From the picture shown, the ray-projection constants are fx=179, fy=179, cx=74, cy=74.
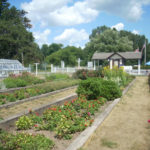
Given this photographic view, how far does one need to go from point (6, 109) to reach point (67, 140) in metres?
3.92

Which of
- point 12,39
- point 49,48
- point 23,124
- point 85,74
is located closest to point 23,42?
point 12,39

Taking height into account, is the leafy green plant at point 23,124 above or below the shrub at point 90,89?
below

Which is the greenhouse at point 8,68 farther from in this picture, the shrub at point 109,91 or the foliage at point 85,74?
the shrub at point 109,91

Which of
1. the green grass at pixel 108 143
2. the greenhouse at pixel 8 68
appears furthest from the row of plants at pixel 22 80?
the green grass at pixel 108 143

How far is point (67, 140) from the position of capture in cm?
398

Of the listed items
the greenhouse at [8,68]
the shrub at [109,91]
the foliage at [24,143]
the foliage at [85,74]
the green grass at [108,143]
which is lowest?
the green grass at [108,143]

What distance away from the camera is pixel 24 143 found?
3.48 m

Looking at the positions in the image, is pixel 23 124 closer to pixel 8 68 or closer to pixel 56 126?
pixel 56 126

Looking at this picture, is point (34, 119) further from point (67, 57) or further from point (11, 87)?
point (67, 57)

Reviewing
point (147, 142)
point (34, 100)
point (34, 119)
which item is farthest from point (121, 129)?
point (34, 100)

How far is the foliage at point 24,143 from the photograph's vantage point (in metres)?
3.35

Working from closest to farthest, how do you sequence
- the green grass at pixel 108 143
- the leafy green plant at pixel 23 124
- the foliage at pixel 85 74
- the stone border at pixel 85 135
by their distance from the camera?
1. the stone border at pixel 85 135
2. the green grass at pixel 108 143
3. the leafy green plant at pixel 23 124
4. the foliage at pixel 85 74

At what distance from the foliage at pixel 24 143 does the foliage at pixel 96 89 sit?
452 cm

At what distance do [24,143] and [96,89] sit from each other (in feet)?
15.9
